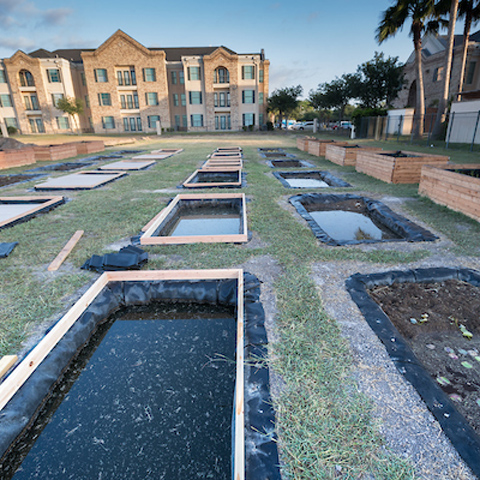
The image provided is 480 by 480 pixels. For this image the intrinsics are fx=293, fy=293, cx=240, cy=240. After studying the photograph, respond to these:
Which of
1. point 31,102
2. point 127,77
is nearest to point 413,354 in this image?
point 127,77

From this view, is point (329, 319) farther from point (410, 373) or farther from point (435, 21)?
point (435, 21)

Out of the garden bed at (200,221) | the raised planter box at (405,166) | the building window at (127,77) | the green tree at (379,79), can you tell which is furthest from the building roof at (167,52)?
the garden bed at (200,221)

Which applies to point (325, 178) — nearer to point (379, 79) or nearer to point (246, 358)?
point (246, 358)

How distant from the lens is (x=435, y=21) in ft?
66.5

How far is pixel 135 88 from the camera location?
3734 centimetres

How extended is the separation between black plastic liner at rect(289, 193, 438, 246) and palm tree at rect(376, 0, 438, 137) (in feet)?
56.2

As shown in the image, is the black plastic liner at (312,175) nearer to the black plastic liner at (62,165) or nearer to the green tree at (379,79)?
the black plastic liner at (62,165)

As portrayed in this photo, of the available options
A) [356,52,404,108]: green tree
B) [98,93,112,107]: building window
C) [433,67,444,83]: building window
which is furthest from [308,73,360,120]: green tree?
[98,93,112,107]: building window

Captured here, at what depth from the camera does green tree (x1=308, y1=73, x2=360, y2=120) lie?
30.5 metres

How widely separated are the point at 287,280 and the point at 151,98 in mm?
40231

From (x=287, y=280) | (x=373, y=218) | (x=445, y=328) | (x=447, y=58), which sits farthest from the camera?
(x=447, y=58)

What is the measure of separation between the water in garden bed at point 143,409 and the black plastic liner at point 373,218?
2670 mm

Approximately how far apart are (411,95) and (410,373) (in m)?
41.4

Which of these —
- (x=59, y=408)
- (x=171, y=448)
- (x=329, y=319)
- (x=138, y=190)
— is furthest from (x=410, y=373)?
(x=138, y=190)
